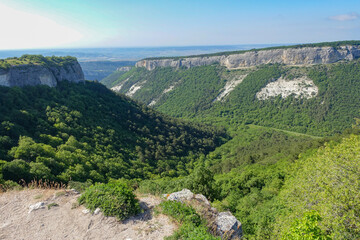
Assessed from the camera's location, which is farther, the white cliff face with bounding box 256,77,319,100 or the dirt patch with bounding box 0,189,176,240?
the white cliff face with bounding box 256,77,319,100

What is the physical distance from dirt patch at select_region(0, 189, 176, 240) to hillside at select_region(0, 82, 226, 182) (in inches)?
425

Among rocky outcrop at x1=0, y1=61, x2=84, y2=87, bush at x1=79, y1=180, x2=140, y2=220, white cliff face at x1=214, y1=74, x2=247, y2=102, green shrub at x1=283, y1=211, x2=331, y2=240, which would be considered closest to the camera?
green shrub at x1=283, y1=211, x2=331, y2=240

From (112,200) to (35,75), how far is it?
6194 centimetres

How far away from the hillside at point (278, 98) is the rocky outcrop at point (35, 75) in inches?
3809

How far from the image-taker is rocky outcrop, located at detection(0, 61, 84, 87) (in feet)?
161

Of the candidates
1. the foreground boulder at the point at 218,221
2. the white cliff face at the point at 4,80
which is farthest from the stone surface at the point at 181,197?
the white cliff face at the point at 4,80

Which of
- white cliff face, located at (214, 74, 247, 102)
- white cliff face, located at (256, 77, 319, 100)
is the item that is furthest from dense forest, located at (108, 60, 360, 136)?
white cliff face, located at (256, 77, 319, 100)

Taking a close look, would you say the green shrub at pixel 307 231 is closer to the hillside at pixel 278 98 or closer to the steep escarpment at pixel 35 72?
the steep escarpment at pixel 35 72

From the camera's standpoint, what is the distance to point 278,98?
148 m

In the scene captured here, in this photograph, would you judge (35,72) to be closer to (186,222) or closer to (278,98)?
(186,222)

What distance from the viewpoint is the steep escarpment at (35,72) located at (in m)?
49.5

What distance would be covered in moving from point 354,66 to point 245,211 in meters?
170

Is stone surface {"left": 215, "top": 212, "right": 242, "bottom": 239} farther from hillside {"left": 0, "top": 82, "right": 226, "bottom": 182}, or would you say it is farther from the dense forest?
the dense forest

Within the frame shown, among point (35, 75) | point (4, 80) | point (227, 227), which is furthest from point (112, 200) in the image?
point (35, 75)
